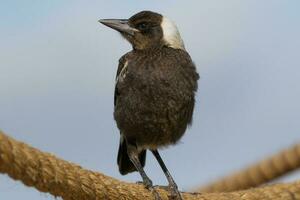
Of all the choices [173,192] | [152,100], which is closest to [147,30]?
[152,100]

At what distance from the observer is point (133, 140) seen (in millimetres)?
2645

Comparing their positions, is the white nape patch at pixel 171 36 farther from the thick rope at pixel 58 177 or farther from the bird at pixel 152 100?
the thick rope at pixel 58 177

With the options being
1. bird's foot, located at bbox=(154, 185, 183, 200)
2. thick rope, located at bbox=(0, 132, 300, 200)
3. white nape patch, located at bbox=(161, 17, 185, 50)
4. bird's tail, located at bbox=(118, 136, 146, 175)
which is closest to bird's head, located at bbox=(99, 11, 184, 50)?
white nape patch, located at bbox=(161, 17, 185, 50)

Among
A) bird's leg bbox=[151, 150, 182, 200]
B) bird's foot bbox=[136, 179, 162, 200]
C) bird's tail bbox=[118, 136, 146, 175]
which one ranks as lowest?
bird's tail bbox=[118, 136, 146, 175]

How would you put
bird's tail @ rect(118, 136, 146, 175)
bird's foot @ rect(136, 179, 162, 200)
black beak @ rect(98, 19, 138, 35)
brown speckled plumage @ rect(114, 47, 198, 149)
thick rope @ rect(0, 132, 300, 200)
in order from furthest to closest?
black beak @ rect(98, 19, 138, 35), bird's tail @ rect(118, 136, 146, 175), brown speckled plumage @ rect(114, 47, 198, 149), bird's foot @ rect(136, 179, 162, 200), thick rope @ rect(0, 132, 300, 200)

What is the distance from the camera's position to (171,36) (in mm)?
2850

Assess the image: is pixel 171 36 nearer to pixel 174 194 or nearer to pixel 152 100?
pixel 152 100

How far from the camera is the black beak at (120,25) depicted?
9.49ft

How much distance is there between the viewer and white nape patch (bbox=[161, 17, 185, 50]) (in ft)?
9.22

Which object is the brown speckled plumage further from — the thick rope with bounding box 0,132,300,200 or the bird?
the thick rope with bounding box 0,132,300,200

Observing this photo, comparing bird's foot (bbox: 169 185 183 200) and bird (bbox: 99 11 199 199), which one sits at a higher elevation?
bird (bbox: 99 11 199 199)

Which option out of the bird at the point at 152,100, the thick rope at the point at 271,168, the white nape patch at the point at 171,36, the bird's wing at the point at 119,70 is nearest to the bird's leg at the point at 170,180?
the bird at the point at 152,100

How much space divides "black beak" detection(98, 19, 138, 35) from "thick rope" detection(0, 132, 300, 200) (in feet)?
2.91

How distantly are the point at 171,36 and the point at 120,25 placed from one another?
0.21m
